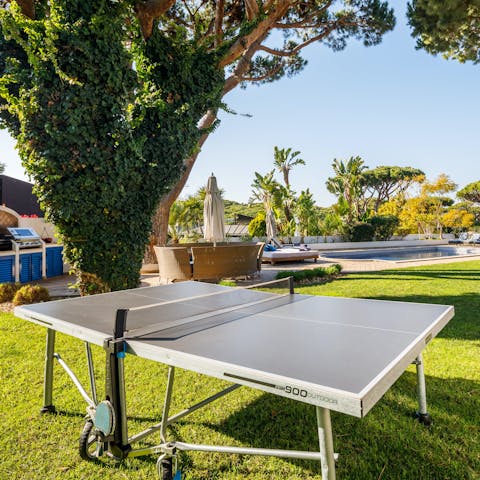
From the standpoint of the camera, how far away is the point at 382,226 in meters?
26.9

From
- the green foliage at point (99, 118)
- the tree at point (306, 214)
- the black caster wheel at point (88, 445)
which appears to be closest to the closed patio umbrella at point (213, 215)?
the green foliage at point (99, 118)

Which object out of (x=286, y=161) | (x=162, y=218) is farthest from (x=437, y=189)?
(x=162, y=218)

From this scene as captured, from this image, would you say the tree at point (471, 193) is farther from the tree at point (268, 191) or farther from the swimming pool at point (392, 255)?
the tree at point (268, 191)

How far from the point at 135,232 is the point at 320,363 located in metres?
5.85

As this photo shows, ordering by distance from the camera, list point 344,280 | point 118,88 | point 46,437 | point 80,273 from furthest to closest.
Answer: point 344,280
point 80,273
point 118,88
point 46,437

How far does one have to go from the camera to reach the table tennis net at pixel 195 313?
5.96 ft

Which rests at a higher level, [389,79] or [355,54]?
[389,79]

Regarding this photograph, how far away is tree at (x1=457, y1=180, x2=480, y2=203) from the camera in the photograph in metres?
41.2

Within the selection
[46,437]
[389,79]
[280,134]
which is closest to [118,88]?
[46,437]

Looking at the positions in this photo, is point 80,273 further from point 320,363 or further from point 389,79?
point 389,79

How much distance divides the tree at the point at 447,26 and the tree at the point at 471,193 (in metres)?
37.7

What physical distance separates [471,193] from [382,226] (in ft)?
74.4

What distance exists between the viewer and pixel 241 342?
1.59 m

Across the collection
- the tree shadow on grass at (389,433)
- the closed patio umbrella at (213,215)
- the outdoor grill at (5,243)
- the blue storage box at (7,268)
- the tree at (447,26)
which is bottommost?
the tree shadow on grass at (389,433)
